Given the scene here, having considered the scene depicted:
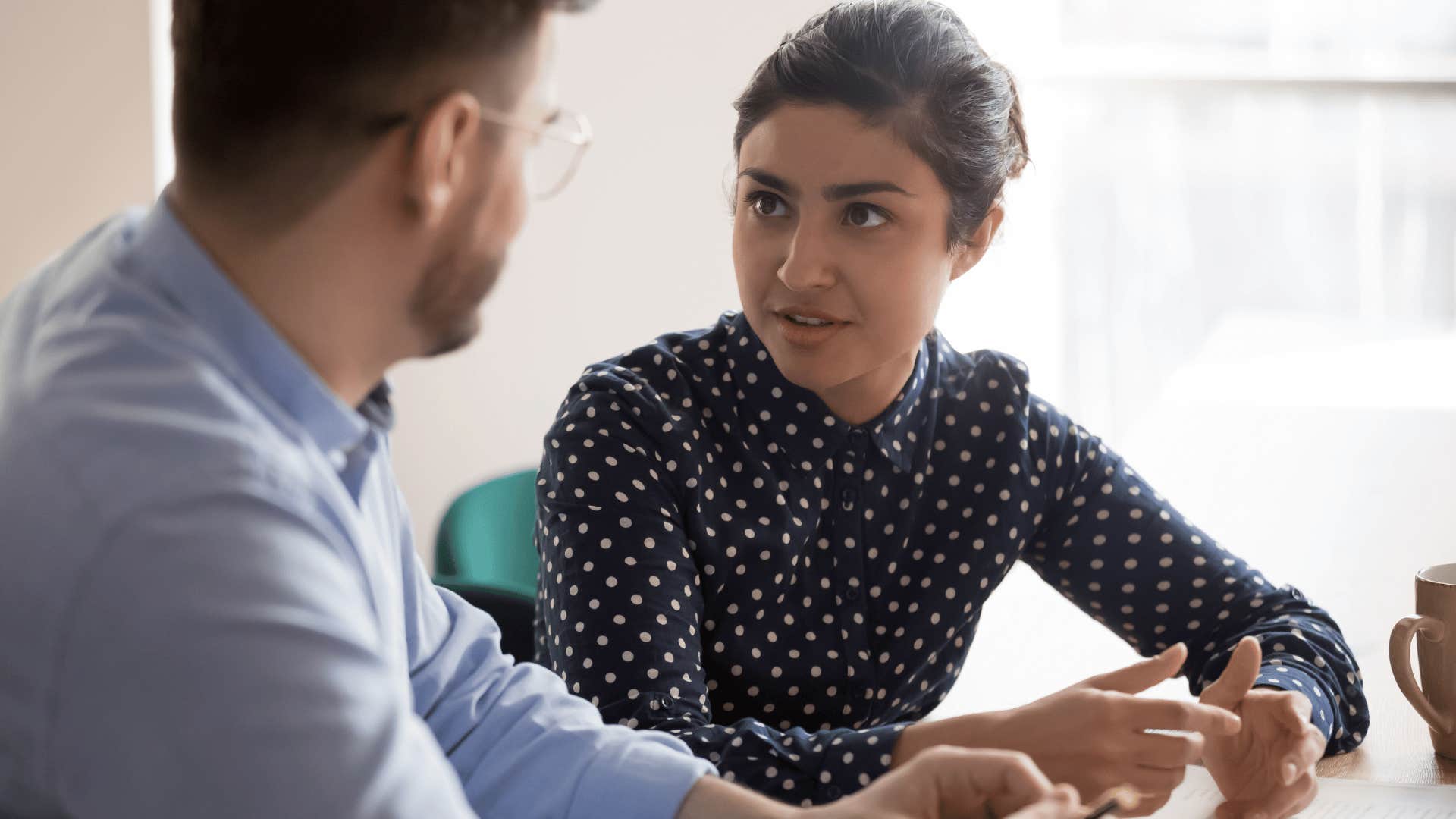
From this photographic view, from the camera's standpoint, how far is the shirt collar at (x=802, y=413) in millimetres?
1481

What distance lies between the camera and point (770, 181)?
1436 mm

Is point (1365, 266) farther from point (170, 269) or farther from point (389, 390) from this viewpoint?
point (170, 269)

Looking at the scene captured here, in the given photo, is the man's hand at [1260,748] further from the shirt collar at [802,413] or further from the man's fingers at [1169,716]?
the shirt collar at [802,413]

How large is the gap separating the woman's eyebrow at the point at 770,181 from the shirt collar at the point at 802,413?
16 cm

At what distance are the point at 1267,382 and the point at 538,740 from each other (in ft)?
7.32

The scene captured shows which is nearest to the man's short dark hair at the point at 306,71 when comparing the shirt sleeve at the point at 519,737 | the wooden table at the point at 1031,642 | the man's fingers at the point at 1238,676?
the shirt sleeve at the point at 519,737

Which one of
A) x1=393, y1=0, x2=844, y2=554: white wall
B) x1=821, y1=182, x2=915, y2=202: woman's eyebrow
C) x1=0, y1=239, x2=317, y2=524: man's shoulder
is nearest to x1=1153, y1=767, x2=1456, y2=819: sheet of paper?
x1=821, y1=182, x2=915, y2=202: woman's eyebrow

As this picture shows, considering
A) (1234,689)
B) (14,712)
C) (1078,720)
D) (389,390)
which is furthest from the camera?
(1234,689)

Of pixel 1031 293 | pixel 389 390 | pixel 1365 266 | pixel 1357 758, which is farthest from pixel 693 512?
pixel 1365 266

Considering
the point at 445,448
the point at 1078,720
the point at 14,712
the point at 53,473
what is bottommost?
the point at 445,448

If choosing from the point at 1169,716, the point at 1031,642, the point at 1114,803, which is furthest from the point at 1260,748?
the point at 1031,642

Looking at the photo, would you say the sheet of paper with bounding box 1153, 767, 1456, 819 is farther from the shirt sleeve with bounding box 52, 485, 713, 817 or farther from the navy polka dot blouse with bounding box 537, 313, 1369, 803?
the shirt sleeve with bounding box 52, 485, 713, 817

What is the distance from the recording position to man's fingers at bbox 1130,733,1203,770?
106 centimetres

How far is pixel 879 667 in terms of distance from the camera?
1.47 m
